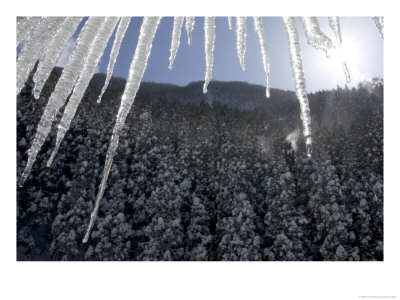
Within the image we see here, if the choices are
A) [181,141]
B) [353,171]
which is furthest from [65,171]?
[353,171]

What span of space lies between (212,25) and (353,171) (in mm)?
20155

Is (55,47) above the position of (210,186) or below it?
above

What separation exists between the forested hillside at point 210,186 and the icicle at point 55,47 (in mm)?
16413

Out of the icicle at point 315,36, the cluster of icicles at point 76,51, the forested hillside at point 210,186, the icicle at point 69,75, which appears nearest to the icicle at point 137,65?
the cluster of icicles at point 76,51

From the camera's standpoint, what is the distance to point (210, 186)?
21.1 meters

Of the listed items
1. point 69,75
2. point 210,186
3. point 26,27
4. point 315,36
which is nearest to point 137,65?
point 69,75

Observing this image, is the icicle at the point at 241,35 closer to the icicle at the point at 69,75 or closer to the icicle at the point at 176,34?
the icicle at the point at 176,34

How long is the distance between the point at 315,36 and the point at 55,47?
67 cm

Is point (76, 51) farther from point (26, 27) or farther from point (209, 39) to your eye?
point (209, 39)
